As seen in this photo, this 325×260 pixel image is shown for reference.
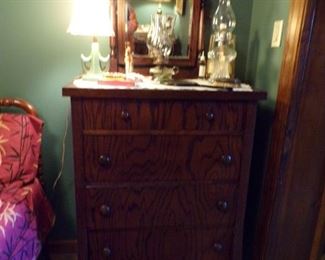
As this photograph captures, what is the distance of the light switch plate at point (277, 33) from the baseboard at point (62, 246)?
1680 millimetres

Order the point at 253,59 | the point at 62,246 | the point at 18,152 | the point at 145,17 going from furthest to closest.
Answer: the point at 62,246
the point at 253,59
the point at 145,17
the point at 18,152

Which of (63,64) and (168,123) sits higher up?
(63,64)

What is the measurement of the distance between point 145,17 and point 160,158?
0.79 meters

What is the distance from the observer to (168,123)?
1.17 meters

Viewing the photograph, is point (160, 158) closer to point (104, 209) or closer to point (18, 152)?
point (104, 209)

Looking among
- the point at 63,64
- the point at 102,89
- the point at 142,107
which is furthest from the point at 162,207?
the point at 63,64

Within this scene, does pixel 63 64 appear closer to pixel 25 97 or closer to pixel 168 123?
pixel 25 97

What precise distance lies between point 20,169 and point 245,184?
3.49ft

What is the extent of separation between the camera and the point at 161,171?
1.22 m

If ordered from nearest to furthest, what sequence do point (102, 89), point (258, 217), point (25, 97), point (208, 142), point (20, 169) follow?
1. point (102, 89)
2. point (208, 142)
3. point (20, 169)
4. point (258, 217)
5. point (25, 97)

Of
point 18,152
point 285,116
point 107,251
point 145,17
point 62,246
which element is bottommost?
point 62,246

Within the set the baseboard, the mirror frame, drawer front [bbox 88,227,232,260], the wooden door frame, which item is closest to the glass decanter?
the mirror frame

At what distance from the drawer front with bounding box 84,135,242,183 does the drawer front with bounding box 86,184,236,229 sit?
53 millimetres

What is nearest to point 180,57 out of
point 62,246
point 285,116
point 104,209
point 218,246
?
point 285,116
